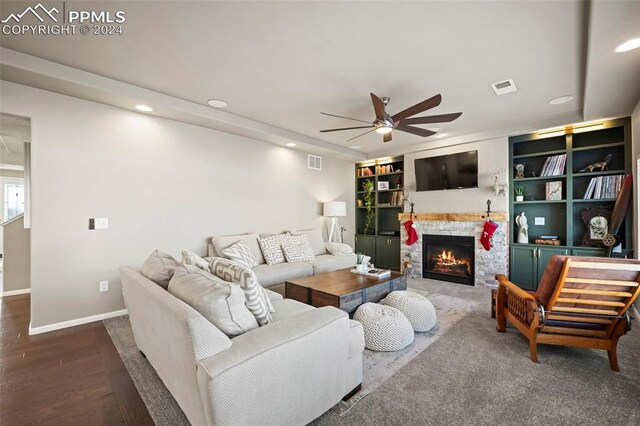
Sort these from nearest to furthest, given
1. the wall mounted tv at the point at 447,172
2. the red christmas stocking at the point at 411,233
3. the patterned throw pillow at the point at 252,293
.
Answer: the patterned throw pillow at the point at 252,293 → the wall mounted tv at the point at 447,172 → the red christmas stocking at the point at 411,233

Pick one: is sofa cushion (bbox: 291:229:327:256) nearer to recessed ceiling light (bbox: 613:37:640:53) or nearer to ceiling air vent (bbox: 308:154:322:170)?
ceiling air vent (bbox: 308:154:322:170)

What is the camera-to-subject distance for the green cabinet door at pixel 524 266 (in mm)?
4238

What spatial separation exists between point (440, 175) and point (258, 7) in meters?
4.27

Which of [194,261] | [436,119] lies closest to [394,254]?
[436,119]

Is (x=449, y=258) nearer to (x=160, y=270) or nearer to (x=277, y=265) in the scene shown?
(x=277, y=265)

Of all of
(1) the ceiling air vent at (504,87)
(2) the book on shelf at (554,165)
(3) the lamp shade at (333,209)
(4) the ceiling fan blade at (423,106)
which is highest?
(1) the ceiling air vent at (504,87)

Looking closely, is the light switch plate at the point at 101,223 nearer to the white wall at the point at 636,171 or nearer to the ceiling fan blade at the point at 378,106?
the ceiling fan blade at the point at 378,106

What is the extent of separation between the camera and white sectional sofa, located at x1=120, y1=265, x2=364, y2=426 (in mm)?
1146

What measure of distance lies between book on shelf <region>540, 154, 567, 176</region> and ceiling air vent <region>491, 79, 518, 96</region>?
1.86 m

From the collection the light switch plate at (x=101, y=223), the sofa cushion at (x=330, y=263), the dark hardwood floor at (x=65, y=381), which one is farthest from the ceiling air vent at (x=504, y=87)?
the light switch plate at (x=101, y=223)

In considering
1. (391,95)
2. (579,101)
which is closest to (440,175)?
(579,101)

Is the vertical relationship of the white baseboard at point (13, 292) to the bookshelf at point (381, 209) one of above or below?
below

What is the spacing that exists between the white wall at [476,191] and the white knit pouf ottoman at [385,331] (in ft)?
10.2

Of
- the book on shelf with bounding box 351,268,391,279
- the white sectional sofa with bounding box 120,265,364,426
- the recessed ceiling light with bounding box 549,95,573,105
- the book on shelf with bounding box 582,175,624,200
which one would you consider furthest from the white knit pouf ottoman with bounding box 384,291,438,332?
the book on shelf with bounding box 582,175,624,200
